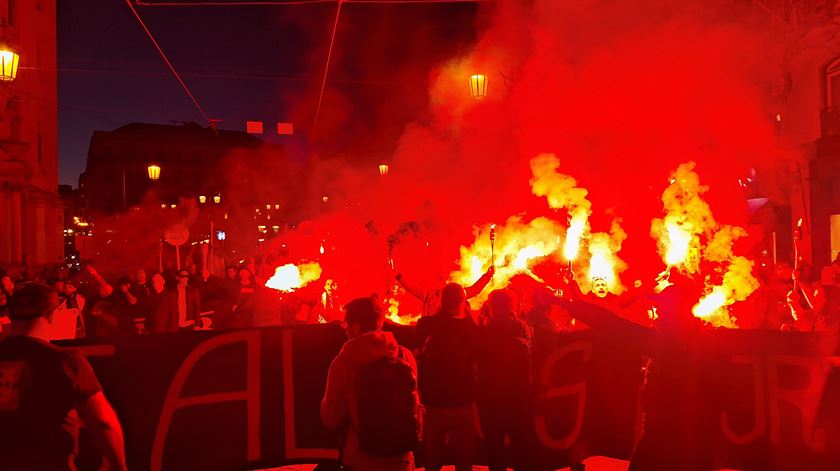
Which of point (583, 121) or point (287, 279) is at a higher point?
point (583, 121)

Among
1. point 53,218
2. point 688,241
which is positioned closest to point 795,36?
point 688,241

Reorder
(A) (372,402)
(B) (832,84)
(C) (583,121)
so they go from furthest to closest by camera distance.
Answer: (B) (832,84) → (C) (583,121) → (A) (372,402)

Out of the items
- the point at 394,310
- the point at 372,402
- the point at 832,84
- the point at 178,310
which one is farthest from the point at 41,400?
the point at 832,84

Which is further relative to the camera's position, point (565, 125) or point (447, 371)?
point (565, 125)

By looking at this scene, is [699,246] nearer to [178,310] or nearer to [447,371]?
[447,371]

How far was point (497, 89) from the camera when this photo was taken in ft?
49.4

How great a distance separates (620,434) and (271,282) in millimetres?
5536

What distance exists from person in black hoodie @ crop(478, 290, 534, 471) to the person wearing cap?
2.63m

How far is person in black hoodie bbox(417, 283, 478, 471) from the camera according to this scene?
183 inches

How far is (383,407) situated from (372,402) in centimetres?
6

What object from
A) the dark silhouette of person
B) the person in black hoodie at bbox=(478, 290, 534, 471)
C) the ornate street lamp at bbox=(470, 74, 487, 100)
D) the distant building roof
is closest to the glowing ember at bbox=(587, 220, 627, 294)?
the ornate street lamp at bbox=(470, 74, 487, 100)

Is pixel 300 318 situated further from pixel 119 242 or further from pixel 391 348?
pixel 119 242

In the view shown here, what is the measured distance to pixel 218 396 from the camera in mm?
5262

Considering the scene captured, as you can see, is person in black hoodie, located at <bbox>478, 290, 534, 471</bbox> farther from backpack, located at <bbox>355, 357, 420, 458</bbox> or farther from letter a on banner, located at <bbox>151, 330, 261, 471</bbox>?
letter a on banner, located at <bbox>151, 330, 261, 471</bbox>
